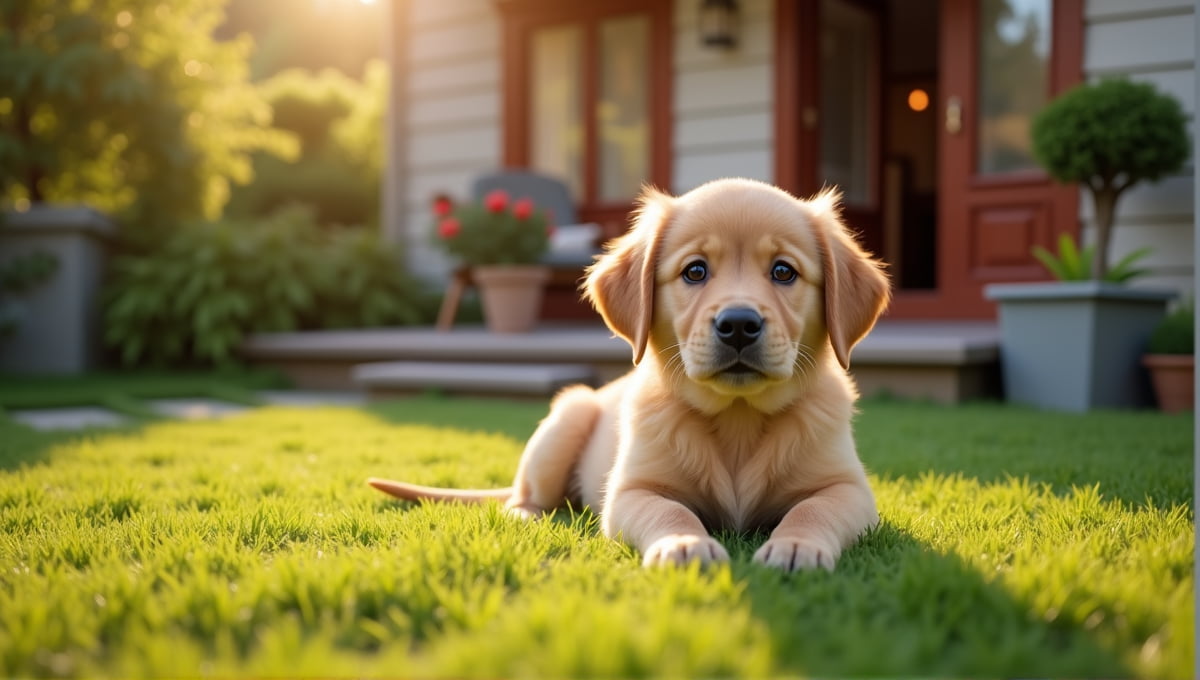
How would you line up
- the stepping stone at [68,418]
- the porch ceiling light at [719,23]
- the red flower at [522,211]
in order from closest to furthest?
the stepping stone at [68,418] → the red flower at [522,211] → the porch ceiling light at [719,23]

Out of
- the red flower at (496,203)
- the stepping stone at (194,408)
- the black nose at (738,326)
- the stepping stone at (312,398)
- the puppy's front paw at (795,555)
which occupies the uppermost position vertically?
the red flower at (496,203)

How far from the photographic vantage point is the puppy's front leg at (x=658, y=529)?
206 cm

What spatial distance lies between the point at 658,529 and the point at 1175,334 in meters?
4.82

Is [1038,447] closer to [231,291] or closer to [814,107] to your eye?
[814,107]

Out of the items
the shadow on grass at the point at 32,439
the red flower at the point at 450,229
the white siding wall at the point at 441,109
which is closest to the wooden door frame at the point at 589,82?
the white siding wall at the point at 441,109

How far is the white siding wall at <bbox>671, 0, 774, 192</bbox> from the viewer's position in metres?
8.97

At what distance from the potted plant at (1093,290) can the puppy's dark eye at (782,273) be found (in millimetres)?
3999

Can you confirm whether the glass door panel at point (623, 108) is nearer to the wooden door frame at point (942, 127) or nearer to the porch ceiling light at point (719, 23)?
the porch ceiling light at point (719, 23)

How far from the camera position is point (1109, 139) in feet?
20.6

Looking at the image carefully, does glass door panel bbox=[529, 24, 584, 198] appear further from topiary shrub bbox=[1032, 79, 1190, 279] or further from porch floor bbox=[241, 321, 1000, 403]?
topiary shrub bbox=[1032, 79, 1190, 279]

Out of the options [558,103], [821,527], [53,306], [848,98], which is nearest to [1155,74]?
[848,98]

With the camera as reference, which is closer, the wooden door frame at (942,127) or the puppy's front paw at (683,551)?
the puppy's front paw at (683,551)

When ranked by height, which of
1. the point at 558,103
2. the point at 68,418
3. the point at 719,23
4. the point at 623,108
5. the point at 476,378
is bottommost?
the point at 68,418

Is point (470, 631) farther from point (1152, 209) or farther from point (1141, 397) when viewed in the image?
point (1152, 209)
